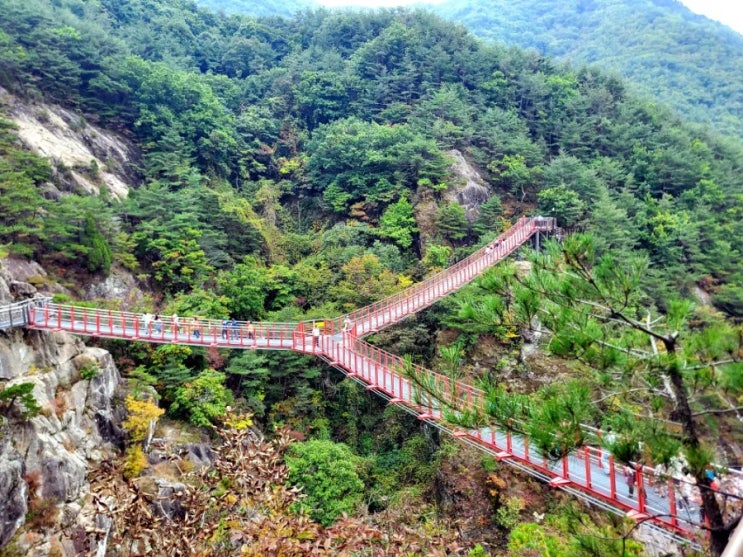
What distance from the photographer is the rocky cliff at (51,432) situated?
24.7 ft

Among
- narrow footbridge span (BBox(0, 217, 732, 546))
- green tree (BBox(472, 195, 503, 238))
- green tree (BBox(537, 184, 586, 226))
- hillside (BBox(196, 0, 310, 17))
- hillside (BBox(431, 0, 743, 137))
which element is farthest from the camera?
hillside (BBox(196, 0, 310, 17))

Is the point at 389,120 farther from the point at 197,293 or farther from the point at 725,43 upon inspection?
the point at 725,43

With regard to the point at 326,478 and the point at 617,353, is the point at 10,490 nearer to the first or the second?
the point at 326,478

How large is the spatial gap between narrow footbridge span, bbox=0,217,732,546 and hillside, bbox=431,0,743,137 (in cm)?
2763

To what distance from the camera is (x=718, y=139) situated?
25234 mm

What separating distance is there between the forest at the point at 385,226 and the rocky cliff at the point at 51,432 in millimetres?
764

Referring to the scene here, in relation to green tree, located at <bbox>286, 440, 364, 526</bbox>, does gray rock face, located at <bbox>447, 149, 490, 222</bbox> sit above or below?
above

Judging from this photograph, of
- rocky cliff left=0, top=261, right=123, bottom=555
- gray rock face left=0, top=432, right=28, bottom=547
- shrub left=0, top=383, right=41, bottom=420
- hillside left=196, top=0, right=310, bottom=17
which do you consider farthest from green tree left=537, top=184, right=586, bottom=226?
hillside left=196, top=0, right=310, bottom=17

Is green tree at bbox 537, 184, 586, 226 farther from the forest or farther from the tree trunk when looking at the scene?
the tree trunk

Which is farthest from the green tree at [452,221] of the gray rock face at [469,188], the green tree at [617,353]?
the green tree at [617,353]

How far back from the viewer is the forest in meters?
3.75

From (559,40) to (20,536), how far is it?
2522 inches

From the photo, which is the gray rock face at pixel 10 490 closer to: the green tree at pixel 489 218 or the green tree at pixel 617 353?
the green tree at pixel 617 353

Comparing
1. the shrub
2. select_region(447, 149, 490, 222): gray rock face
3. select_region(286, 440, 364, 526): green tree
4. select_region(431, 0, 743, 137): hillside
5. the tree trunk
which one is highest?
select_region(431, 0, 743, 137): hillside
